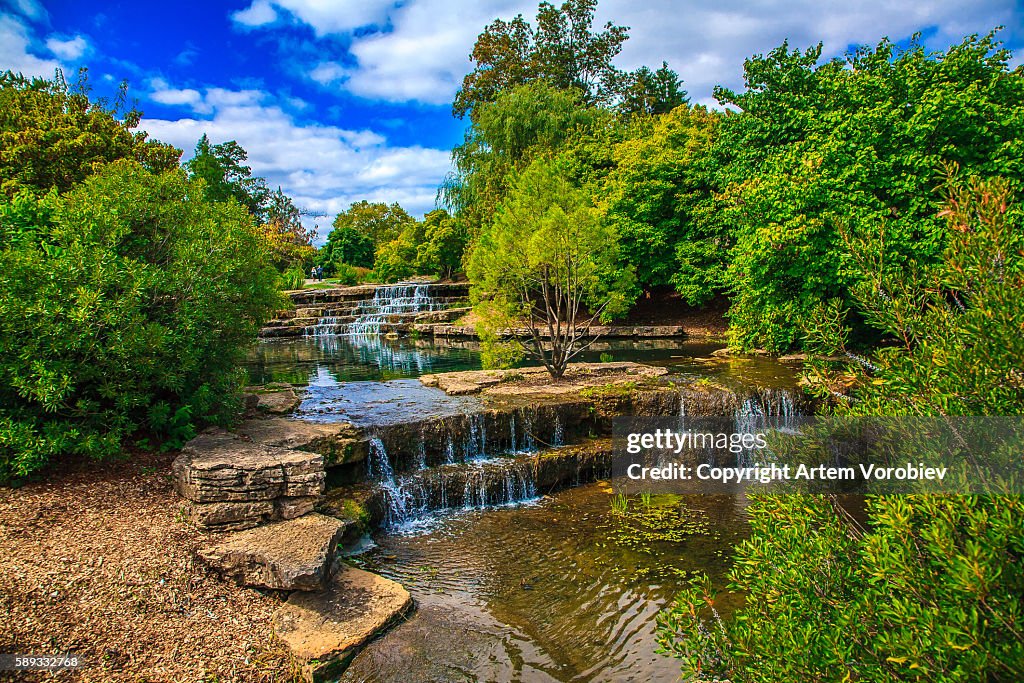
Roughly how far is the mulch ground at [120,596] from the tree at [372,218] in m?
47.8

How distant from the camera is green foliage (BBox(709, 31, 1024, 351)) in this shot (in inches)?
427

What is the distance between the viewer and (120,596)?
173 inches

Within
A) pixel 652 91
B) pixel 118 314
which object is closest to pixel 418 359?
pixel 118 314

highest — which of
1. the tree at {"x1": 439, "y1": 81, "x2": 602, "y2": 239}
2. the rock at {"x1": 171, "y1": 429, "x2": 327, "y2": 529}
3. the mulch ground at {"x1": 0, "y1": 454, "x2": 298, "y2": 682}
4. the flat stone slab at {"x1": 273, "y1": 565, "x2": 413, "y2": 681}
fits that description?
Result: the tree at {"x1": 439, "y1": 81, "x2": 602, "y2": 239}

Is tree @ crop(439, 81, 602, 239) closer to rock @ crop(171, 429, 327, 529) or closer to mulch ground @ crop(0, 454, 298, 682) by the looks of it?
rock @ crop(171, 429, 327, 529)

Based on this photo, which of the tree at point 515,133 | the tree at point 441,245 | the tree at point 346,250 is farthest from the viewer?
the tree at point 346,250

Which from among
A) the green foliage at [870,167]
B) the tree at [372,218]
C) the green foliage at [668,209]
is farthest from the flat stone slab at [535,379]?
the tree at [372,218]

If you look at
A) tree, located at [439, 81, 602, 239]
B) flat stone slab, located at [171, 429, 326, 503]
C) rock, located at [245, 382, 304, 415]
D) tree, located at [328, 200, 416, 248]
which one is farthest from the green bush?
tree, located at [328, 200, 416, 248]

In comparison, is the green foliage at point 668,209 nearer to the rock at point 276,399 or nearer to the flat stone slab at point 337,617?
the rock at point 276,399

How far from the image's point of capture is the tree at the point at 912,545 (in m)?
1.56

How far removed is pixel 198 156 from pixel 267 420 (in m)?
48.3

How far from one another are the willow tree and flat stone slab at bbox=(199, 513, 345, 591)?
7.04 m

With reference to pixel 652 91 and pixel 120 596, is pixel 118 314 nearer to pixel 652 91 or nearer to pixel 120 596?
pixel 120 596

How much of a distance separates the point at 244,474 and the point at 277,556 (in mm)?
1026
